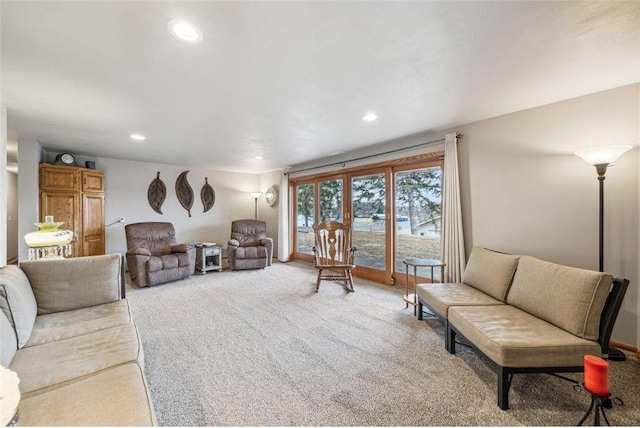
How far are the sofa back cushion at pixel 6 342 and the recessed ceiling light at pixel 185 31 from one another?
1.78 meters

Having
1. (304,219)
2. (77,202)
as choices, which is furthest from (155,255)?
(304,219)

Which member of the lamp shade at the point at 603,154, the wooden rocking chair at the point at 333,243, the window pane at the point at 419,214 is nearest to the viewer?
the lamp shade at the point at 603,154

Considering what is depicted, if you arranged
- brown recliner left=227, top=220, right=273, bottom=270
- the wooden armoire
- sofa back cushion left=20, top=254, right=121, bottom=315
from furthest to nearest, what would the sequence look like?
1. brown recliner left=227, top=220, right=273, bottom=270
2. the wooden armoire
3. sofa back cushion left=20, top=254, right=121, bottom=315

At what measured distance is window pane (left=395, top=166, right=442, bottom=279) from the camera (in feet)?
11.8

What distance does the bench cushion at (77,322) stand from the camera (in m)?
1.52

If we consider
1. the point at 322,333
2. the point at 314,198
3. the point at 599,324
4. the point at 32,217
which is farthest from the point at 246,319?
the point at 32,217

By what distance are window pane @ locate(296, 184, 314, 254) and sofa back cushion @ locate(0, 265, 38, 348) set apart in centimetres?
440

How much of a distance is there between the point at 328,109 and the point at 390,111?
67cm

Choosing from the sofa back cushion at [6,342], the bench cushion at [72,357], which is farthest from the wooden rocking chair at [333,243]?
the sofa back cushion at [6,342]

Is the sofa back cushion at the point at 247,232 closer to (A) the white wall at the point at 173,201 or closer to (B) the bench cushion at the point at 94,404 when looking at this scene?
(A) the white wall at the point at 173,201

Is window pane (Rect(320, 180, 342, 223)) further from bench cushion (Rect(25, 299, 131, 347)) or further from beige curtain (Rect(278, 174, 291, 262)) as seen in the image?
bench cushion (Rect(25, 299, 131, 347))

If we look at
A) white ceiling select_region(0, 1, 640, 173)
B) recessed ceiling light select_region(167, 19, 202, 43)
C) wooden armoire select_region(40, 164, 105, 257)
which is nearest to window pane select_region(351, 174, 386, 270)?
white ceiling select_region(0, 1, 640, 173)

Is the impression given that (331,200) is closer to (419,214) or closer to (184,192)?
(419,214)

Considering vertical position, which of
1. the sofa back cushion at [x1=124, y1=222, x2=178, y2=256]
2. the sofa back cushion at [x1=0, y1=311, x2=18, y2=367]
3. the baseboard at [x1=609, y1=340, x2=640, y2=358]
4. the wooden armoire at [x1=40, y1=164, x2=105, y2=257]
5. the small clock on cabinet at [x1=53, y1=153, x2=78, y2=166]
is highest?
the small clock on cabinet at [x1=53, y1=153, x2=78, y2=166]
